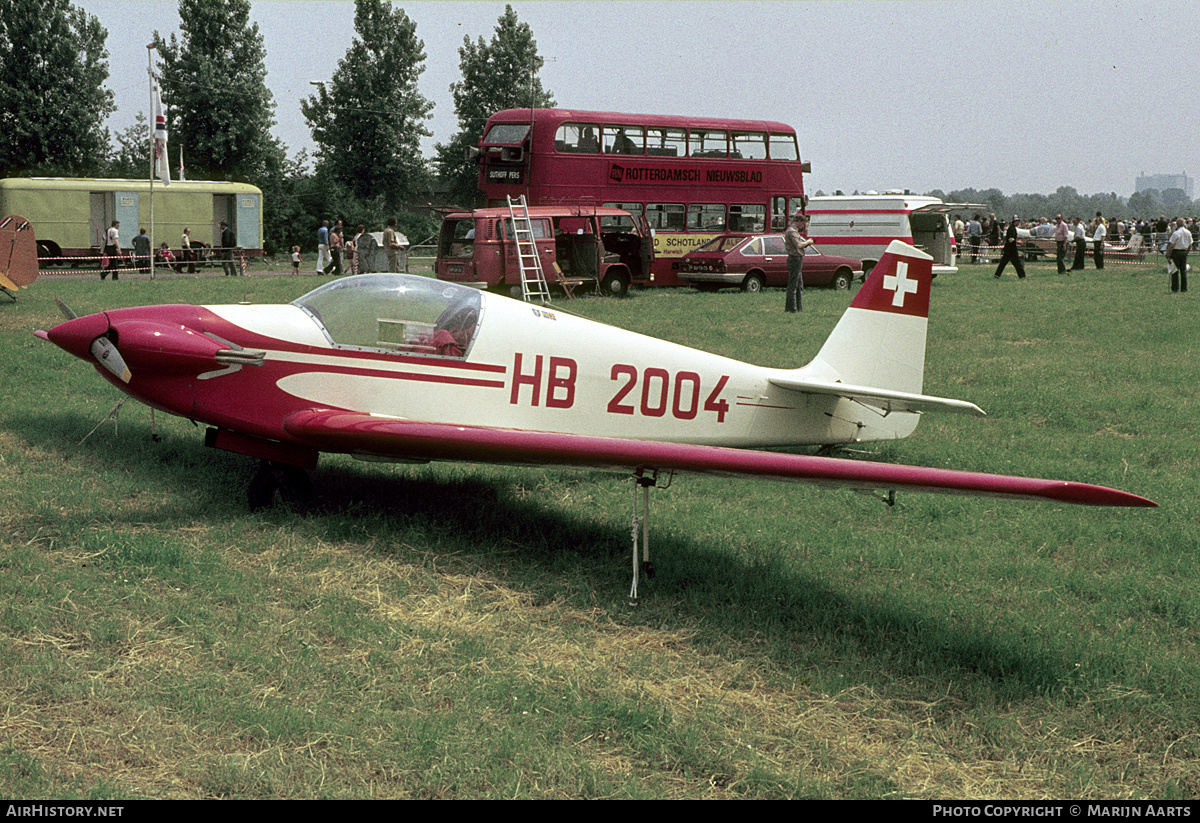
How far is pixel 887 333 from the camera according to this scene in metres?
8.73

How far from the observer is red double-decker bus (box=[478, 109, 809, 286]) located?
92.6ft

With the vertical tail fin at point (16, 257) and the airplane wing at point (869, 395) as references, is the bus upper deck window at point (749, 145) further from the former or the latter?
the airplane wing at point (869, 395)

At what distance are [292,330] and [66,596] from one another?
243cm

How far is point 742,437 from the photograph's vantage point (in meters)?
8.01

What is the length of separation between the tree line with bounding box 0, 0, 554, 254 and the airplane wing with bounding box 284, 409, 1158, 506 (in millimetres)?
38021

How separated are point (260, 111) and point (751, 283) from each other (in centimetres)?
3807

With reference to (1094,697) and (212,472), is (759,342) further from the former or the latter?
(1094,697)

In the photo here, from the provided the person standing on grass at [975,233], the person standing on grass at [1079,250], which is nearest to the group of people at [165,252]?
the person standing on grass at [1079,250]

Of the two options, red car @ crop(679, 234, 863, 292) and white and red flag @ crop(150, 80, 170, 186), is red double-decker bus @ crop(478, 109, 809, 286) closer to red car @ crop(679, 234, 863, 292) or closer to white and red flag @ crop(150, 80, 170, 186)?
red car @ crop(679, 234, 863, 292)

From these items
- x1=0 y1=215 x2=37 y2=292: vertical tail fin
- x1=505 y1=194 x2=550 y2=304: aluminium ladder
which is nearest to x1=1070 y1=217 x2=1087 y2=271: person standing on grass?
x1=505 y1=194 x2=550 y2=304: aluminium ladder

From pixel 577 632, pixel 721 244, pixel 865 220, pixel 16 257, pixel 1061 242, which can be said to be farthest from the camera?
pixel 1061 242

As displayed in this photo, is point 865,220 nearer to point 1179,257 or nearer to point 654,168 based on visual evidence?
point 654,168

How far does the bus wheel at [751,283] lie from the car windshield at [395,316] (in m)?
19.8

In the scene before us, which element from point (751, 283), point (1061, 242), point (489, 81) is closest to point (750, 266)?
point (751, 283)
